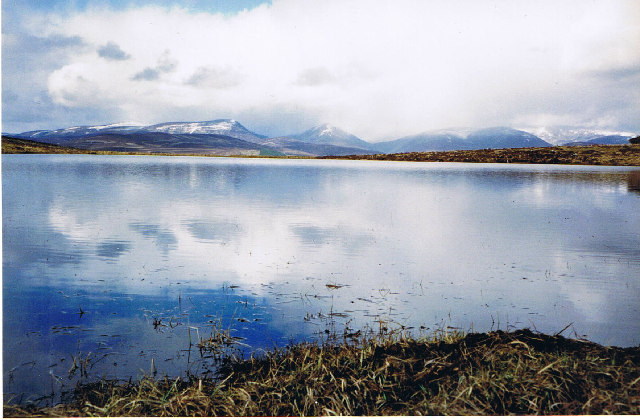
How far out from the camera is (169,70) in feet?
39.8

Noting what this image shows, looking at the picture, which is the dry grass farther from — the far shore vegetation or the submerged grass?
the submerged grass

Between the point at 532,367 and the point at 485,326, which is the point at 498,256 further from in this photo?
the point at 532,367

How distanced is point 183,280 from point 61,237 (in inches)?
202

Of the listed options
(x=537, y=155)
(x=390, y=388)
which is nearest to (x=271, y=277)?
(x=390, y=388)

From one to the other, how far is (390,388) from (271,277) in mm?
4440

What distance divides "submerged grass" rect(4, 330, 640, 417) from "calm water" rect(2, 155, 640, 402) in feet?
1.61

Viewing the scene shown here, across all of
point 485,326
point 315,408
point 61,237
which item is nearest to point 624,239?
point 485,326

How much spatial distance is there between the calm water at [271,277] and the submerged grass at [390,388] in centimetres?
49

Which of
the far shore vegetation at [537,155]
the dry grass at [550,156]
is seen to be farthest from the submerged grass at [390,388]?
the far shore vegetation at [537,155]

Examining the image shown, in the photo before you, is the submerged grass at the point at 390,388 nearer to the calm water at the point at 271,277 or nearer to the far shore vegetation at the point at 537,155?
the calm water at the point at 271,277

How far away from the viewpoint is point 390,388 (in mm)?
4383

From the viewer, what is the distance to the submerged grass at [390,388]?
13.9 ft

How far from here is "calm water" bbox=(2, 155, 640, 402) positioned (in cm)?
568

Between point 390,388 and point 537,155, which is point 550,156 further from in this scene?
point 390,388
